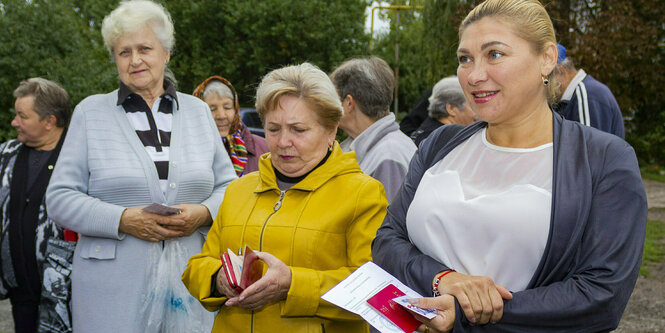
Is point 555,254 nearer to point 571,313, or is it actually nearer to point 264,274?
point 571,313

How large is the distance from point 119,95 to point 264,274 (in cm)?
131

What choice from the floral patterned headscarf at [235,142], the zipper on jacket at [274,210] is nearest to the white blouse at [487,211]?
the zipper on jacket at [274,210]

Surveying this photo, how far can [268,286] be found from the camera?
229 centimetres

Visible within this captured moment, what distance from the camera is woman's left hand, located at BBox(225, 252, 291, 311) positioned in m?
2.28

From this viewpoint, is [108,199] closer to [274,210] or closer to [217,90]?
[274,210]

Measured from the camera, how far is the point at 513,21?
1967 mm

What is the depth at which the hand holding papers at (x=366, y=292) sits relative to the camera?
5.98ft

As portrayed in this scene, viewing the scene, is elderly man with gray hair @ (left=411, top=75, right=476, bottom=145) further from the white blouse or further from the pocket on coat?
the white blouse

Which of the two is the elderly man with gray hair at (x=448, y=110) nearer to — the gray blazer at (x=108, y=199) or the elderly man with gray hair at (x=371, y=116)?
the elderly man with gray hair at (x=371, y=116)

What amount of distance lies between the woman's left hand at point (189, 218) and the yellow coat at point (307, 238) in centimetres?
33

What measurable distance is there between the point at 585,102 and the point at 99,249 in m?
3.28

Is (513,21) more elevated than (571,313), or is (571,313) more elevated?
(513,21)

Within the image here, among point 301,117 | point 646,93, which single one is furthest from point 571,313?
point 646,93

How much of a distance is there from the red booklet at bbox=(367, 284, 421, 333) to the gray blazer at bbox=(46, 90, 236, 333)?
1.37 m
